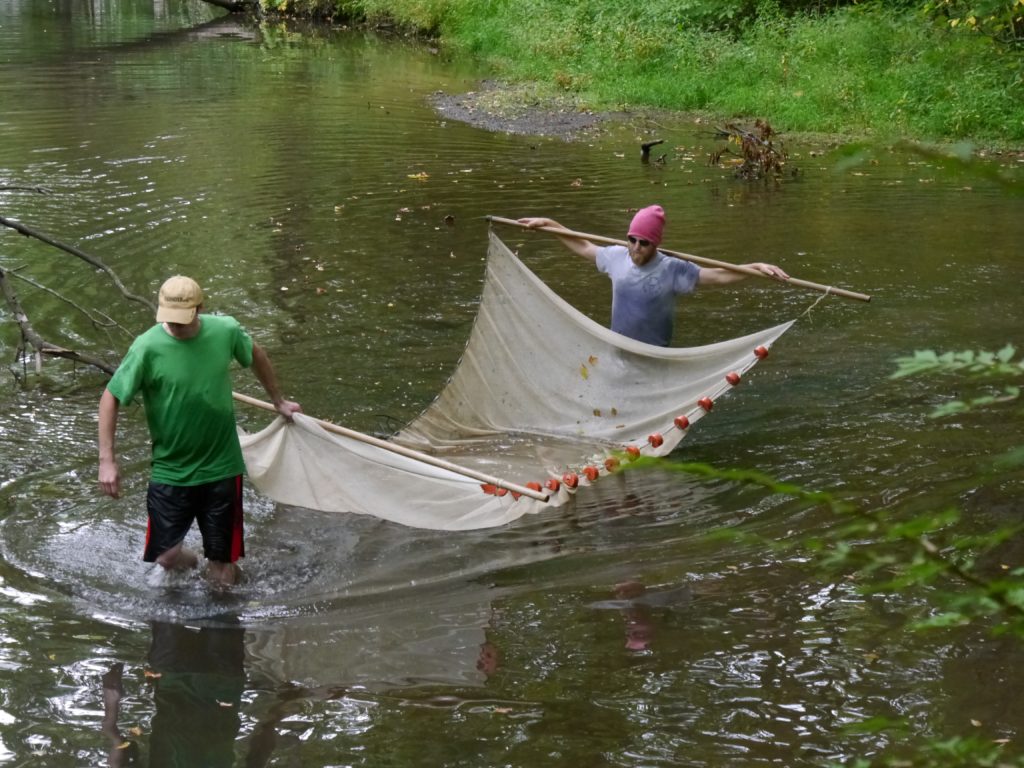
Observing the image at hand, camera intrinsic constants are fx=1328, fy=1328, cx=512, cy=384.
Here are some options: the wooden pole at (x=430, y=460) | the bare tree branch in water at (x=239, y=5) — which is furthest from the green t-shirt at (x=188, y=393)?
the bare tree branch in water at (x=239, y=5)

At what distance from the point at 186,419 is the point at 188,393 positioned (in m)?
0.12

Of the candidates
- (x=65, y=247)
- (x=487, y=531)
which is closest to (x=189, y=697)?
(x=487, y=531)

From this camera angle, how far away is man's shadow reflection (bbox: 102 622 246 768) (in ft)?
15.4

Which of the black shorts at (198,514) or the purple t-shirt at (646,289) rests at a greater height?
the purple t-shirt at (646,289)

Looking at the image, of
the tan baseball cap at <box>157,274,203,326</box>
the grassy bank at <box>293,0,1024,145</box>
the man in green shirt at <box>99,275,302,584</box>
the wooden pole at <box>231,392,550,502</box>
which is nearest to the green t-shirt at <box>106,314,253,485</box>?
the man in green shirt at <box>99,275,302,584</box>

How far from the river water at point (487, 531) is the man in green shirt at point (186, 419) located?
43cm

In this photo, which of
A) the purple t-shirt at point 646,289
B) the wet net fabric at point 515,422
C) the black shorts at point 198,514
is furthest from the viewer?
Result: the purple t-shirt at point 646,289

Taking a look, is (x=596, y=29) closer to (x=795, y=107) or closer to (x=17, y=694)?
(x=795, y=107)

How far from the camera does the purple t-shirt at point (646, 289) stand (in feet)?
23.0

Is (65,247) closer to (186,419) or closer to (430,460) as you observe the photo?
(186,419)

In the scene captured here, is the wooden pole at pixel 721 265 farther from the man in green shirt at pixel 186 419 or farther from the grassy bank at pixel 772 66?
the grassy bank at pixel 772 66

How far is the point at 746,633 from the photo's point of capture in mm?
5414

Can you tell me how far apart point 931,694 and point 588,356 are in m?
2.99

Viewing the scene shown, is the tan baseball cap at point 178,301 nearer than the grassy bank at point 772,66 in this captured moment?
Yes
